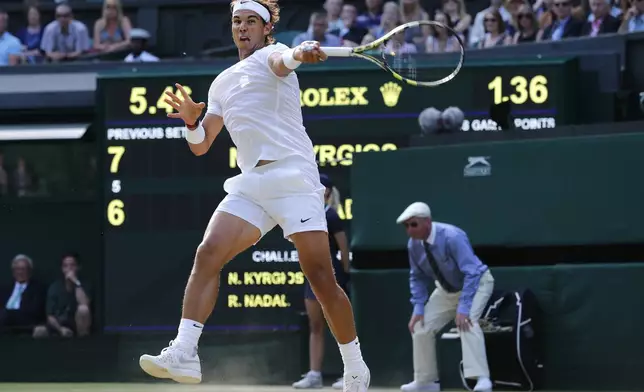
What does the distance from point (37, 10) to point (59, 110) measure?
2.76 metres

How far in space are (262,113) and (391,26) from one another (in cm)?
802

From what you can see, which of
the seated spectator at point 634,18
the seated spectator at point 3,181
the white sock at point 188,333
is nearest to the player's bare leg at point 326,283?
the white sock at point 188,333

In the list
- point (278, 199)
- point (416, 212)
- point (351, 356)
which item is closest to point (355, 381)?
point (351, 356)

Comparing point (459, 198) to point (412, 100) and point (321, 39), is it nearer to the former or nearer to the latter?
point (412, 100)

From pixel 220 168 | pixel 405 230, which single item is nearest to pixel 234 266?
pixel 220 168

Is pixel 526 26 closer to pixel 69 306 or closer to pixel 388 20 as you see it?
pixel 388 20

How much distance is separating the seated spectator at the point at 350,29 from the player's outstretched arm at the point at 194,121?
779 cm

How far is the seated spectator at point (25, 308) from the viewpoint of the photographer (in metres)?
14.8

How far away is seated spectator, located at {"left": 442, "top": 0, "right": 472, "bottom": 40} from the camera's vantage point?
15.0 metres

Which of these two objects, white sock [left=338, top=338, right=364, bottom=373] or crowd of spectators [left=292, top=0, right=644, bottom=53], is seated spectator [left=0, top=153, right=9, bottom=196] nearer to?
crowd of spectators [left=292, top=0, right=644, bottom=53]

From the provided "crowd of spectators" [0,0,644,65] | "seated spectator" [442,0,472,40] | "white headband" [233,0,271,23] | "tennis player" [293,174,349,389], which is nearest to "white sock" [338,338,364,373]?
"white headband" [233,0,271,23]

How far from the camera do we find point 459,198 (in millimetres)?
12094

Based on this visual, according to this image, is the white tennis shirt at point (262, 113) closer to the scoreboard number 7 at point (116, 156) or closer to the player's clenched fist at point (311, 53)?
the player's clenched fist at point (311, 53)

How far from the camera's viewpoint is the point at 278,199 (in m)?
7.18
